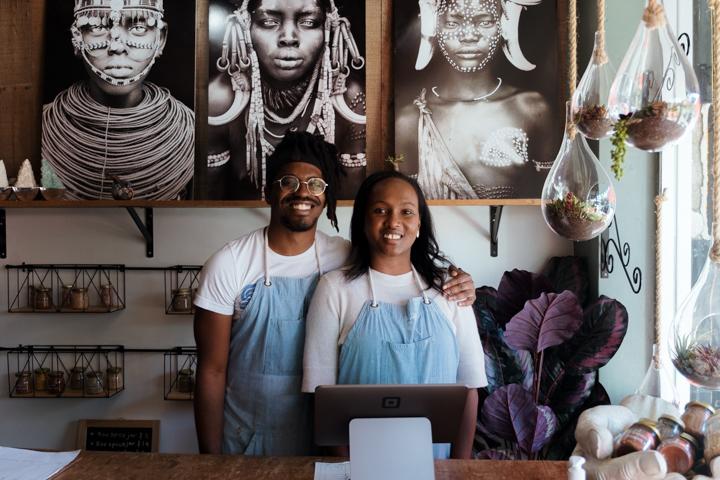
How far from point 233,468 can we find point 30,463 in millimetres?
508

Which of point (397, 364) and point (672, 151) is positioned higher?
point (672, 151)

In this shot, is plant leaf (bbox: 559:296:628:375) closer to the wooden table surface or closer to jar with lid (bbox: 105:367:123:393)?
the wooden table surface

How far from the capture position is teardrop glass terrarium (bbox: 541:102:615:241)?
1.34 meters

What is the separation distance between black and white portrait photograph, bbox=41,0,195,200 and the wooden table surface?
1.42 meters

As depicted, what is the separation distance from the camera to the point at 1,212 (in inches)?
113

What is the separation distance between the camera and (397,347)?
1.68 metres

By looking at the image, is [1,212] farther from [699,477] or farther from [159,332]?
[699,477]

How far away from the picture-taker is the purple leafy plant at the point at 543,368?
224cm

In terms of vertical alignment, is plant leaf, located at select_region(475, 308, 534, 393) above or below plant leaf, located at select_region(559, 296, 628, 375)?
below

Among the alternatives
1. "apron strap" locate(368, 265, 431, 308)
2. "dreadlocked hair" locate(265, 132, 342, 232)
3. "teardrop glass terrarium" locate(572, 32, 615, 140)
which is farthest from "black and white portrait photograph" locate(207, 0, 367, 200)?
"teardrop glass terrarium" locate(572, 32, 615, 140)

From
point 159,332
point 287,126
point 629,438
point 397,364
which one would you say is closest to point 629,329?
point 397,364

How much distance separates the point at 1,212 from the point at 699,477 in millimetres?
2991

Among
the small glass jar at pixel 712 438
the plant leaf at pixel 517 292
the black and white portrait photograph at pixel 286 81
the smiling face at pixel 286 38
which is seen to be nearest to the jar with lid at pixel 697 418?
the small glass jar at pixel 712 438

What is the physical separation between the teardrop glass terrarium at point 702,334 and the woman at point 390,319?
2.43 ft
